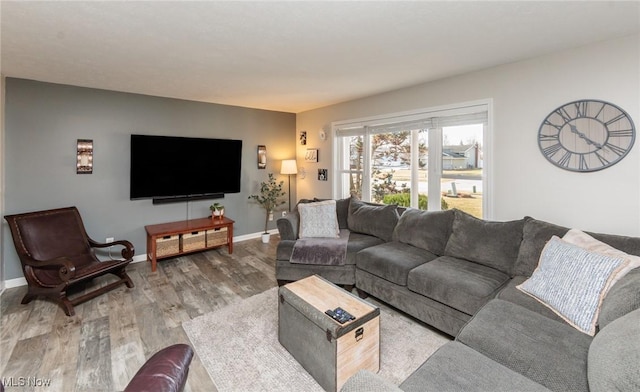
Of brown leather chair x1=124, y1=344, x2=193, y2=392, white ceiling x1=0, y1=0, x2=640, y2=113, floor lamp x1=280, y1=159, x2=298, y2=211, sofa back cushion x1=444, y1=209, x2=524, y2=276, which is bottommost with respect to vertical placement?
→ brown leather chair x1=124, y1=344, x2=193, y2=392

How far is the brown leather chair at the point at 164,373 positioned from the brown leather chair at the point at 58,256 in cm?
229

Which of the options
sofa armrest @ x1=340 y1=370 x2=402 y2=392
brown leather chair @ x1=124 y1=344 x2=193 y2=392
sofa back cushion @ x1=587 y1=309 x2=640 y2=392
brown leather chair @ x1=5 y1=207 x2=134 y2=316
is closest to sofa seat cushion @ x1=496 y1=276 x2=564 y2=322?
sofa back cushion @ x1=587 y1=309 x2=640 y2=392

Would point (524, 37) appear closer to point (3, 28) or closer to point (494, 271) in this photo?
point (494, 271)

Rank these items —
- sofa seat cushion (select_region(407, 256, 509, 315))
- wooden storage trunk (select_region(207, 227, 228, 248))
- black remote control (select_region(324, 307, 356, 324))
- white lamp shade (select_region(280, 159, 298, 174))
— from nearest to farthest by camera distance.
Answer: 1. black remote control (select_region(324, 307, 356, 324))
2. sofa seat cushion (select_region(407, 256, 509, 315))
3. wooden storage trunk (select_region(207, 227, 228, 248))
4. white lamp shade (select_region(280, 159, 298, 174))

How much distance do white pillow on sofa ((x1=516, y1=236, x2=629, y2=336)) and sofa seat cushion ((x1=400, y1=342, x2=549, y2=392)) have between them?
0.70 meters

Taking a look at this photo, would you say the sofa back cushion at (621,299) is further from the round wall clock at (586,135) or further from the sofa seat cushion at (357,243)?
the sofa seat cushion at (357,243)

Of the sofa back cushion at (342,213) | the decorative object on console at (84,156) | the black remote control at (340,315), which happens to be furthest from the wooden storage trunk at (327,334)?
the decorative object on console at (84,156)

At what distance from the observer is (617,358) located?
1056mm

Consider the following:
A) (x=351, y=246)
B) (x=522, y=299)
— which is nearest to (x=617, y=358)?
(x=522, y=299)

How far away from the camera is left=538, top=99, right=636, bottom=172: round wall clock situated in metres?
2.33

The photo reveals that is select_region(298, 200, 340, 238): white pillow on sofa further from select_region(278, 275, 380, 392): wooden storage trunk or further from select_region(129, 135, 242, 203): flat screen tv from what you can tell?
select_region(129, 135, 242, 203): flat screen tv

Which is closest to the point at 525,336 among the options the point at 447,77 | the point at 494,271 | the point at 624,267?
the point at 624,267

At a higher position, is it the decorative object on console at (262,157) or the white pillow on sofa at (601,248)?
the decorative object on console at (262,157)

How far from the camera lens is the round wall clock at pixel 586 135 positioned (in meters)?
2.33
